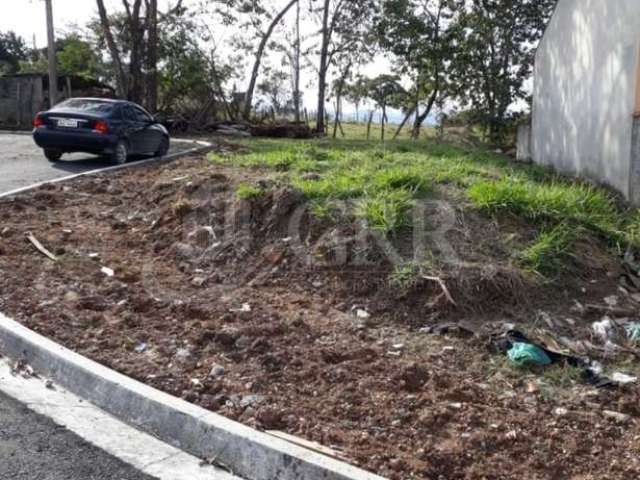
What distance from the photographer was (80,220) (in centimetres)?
789

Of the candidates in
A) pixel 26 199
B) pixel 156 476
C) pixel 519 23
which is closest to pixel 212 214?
pixel 26 199

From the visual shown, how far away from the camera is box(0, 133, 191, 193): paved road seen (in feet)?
35.2

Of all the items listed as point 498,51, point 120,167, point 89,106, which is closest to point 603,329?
point 120,167

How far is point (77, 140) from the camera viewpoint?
41.8ft

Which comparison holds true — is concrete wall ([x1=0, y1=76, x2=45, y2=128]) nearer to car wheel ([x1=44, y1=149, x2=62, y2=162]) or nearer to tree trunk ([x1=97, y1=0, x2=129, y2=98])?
tree trunk ([x1=97, y1=0, x2=129, y2=98])

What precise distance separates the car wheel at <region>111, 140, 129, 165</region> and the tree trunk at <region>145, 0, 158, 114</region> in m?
12.9

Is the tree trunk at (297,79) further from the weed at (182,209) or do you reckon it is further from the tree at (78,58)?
the weed at (182,209)

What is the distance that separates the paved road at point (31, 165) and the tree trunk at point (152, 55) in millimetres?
9636

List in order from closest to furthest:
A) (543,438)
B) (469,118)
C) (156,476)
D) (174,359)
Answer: (156,476) → (543,438) → (174,359) → (469,118)

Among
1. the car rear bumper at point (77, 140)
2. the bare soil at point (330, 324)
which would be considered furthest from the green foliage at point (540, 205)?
the car rear bumper at point (77, 140)

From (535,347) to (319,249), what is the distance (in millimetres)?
2150

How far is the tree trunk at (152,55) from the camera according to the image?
2516cm

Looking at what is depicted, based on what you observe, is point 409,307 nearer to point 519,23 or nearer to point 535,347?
point 535,347

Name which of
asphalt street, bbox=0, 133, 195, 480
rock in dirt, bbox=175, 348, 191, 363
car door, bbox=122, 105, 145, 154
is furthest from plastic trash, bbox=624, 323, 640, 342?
car door, bbox=122, 105, 145, 154
